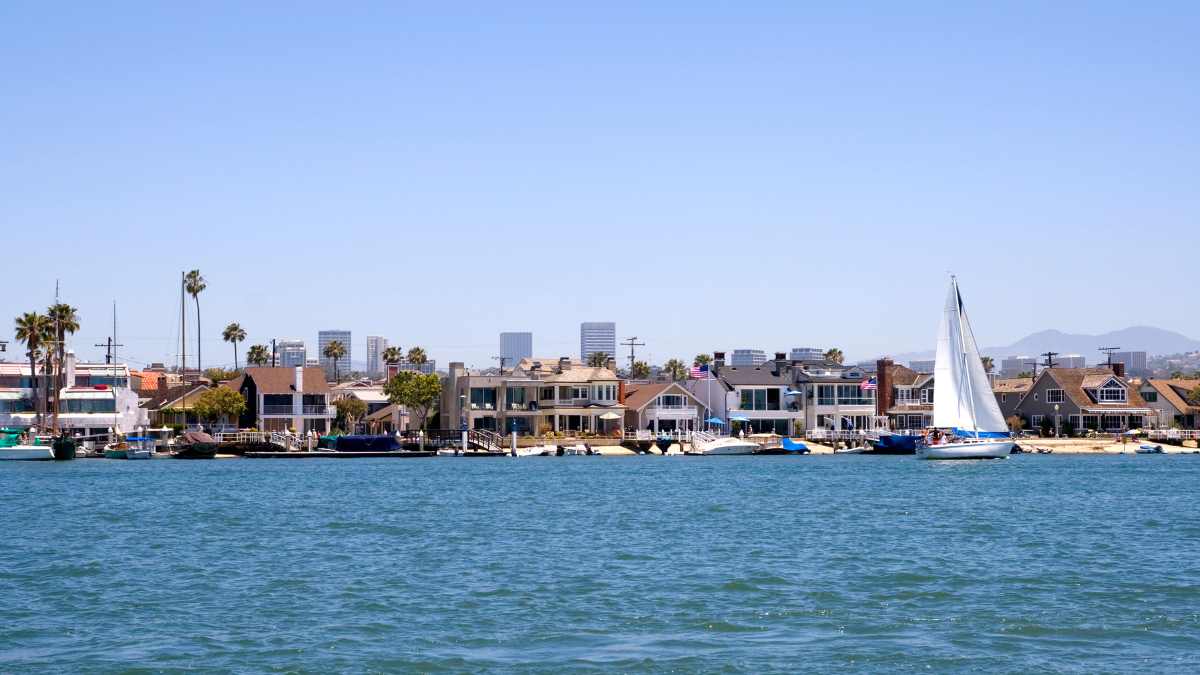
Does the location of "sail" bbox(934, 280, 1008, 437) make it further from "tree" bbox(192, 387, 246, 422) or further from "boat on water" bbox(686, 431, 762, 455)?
"tree" bbox(192, 387, 246, 422)

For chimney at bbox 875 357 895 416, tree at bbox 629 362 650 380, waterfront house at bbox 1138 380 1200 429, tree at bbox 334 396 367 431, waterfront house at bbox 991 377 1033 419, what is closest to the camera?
chimney at bbox 875 357 895 416

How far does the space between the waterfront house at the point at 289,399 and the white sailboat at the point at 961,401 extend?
2173 inches

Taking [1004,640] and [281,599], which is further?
[281,599]

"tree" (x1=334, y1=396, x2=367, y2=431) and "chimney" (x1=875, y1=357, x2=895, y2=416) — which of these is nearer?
"chimney" (x1=875, y1=357, x2=895, y2=416)

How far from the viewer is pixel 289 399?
130 m

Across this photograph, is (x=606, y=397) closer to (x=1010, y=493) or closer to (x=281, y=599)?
(x=1010, y=493)

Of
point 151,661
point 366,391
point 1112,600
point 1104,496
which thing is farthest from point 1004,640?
point 366,391

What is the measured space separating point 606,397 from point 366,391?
37.7 metres

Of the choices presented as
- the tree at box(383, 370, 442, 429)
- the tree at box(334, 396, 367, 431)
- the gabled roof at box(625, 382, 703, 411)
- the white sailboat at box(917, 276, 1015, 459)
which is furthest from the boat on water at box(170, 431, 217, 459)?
the white sailboat at box(917, 276, 1015, 459)

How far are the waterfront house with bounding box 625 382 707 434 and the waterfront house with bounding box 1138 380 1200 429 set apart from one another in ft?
150

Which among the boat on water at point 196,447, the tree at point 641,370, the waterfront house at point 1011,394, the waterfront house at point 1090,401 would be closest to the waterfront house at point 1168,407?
the waterfront house at point 1090,401

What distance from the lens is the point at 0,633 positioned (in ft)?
95.2

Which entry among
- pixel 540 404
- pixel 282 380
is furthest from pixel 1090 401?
pixel 282 380

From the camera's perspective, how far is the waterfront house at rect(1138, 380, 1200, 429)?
459ft
